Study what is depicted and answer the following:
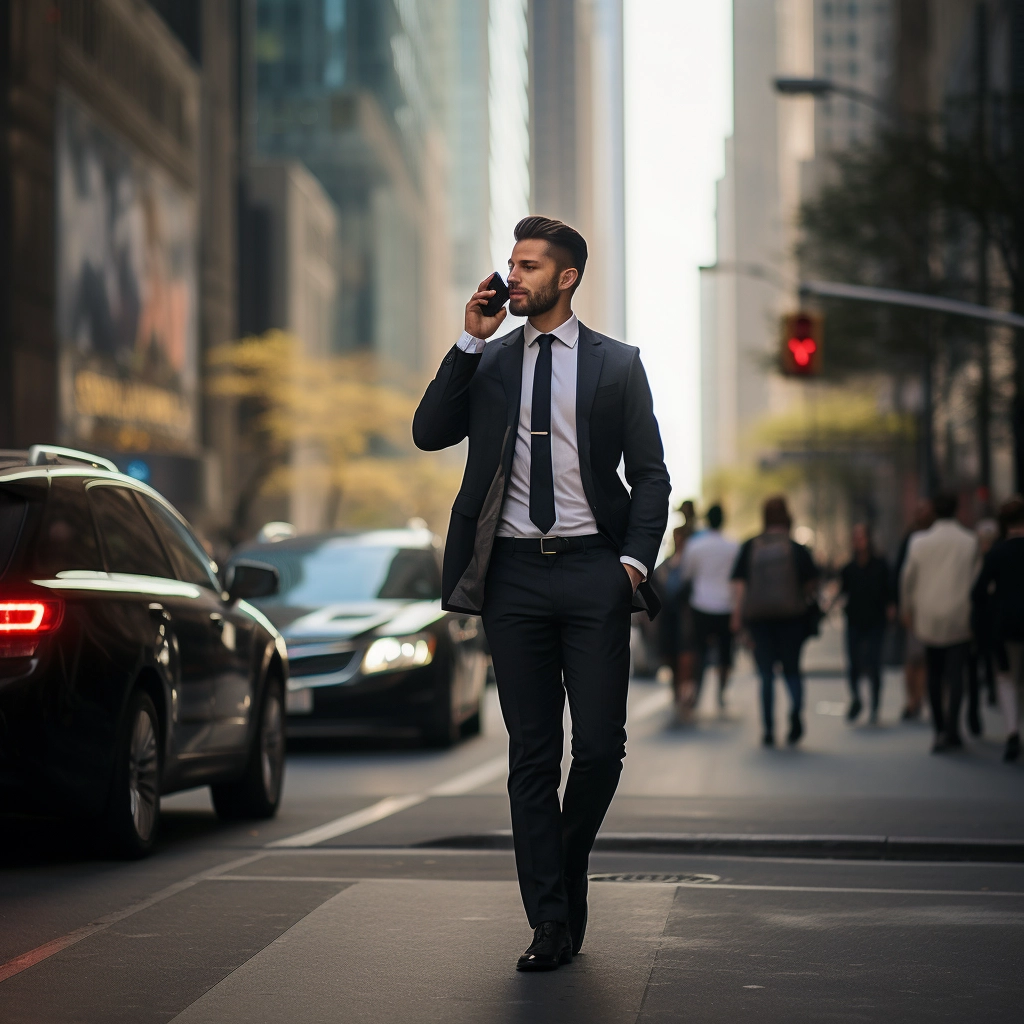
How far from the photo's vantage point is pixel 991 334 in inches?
1415

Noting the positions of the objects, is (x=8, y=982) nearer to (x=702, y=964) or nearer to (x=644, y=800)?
(x=702, y=964)

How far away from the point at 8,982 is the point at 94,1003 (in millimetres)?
357

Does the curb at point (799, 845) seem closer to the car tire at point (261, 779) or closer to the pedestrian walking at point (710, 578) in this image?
the car tire at point (261, 779)

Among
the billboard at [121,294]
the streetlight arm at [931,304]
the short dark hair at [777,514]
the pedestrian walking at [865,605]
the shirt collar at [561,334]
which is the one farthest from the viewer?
the billboard at [121,294]

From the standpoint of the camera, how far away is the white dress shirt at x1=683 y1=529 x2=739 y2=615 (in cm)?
1792

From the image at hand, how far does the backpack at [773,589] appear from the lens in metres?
14.9

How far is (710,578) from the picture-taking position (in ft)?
59.1

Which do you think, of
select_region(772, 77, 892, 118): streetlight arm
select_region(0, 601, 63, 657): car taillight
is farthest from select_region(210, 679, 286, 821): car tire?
select_region(772, 77, 892, 118): streetlight arm

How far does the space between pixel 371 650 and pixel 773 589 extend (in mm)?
3042

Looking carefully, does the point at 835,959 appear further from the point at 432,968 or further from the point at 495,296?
the point at 495,296

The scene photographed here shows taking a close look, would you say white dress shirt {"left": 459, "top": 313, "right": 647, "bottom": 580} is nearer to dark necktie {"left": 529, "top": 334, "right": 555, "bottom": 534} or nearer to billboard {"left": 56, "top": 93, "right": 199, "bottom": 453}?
dark necktie {"left": 529, "top": 334, "right": 555, "bottom": 534}

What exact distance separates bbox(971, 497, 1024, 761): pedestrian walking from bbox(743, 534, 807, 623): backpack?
1746 millimetres

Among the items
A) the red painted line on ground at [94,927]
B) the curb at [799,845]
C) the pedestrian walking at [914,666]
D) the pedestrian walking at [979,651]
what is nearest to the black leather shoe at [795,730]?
the pedestrian walking at [979,651]

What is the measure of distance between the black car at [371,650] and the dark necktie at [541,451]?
8.46 metres
